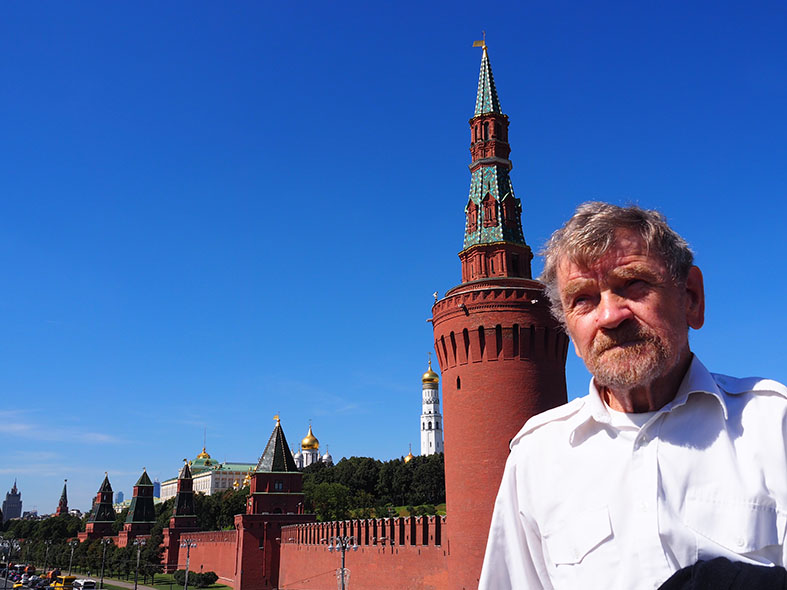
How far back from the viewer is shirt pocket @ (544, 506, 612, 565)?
2589mm

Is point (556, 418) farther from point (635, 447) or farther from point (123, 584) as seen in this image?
point (123, 584)

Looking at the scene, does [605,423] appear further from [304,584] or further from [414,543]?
[304,584]

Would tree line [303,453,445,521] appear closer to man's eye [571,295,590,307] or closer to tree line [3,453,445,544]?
tree line [3,453,445,544]

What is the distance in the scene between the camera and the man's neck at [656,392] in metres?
2.77

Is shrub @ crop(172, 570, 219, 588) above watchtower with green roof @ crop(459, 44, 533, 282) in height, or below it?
below

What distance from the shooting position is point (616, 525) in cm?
257

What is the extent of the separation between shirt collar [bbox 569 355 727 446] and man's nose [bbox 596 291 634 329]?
0.33 meters

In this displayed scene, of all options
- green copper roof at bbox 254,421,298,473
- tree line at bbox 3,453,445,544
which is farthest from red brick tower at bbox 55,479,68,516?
green copper roof at bbox 254,421,298,473

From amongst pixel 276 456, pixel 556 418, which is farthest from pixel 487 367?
pixel 276 456

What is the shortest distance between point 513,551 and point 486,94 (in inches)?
1177

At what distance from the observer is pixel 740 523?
91.7 inches

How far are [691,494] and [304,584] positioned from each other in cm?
4411

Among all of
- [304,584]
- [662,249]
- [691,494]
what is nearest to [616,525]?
[691,494]

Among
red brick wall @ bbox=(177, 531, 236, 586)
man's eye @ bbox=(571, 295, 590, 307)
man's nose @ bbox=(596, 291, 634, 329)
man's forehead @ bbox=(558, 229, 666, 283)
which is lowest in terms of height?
red brick wall @ bbox=(177, 531, 236, 586)
